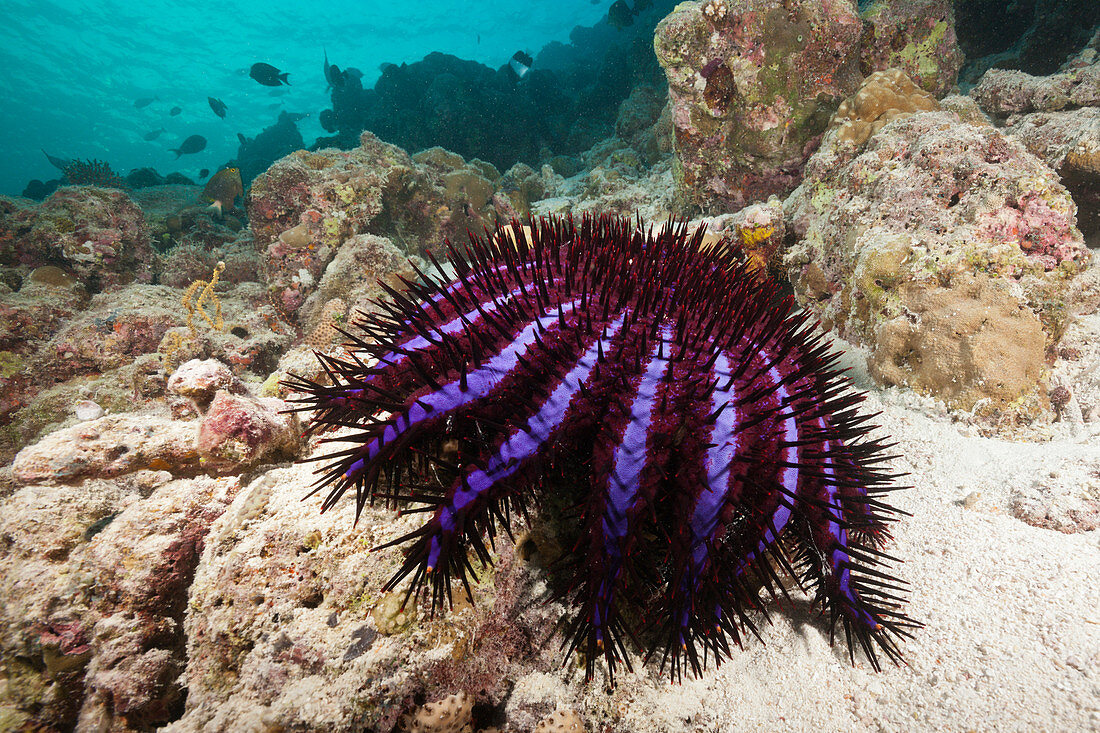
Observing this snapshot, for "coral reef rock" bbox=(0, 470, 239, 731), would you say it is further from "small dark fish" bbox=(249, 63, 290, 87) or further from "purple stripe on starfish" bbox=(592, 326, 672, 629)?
"small dark fish" bbox=(249, 63, 290, 87)

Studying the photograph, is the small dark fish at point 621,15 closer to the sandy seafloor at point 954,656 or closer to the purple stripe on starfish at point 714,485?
the sandy seafloor at point 954,656

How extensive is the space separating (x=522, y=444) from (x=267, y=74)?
24.7 metres

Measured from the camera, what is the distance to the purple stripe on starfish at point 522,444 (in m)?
1.37

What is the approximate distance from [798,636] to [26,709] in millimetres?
3206

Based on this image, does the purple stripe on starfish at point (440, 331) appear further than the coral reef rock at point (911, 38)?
No

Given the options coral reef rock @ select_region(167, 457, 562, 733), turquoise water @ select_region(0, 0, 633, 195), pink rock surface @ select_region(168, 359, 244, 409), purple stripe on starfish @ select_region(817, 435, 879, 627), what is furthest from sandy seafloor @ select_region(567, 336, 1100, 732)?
turquoise water @ select_region(0, 0, 633, 195)

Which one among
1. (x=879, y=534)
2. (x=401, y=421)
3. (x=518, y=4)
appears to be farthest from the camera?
(x=518, y=4)

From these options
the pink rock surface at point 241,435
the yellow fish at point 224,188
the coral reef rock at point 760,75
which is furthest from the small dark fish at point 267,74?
the pink rock surface at point 241,435

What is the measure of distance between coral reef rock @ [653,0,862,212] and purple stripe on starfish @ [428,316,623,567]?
6.27m

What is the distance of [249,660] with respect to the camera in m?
1.68

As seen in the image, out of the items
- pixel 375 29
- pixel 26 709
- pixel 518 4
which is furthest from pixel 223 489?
pixel 375 29

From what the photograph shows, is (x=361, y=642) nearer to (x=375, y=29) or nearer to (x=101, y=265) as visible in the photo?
(x=101, y=265)

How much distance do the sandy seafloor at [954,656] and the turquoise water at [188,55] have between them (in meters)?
76.7

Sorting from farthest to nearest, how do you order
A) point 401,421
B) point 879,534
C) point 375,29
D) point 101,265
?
point 375,29 < point 101,265 < point 879,534 < point 401,421
